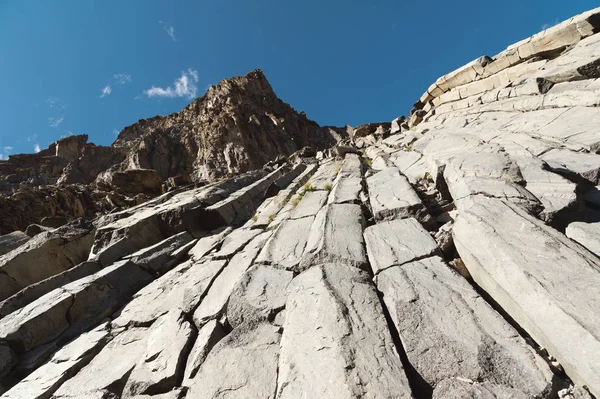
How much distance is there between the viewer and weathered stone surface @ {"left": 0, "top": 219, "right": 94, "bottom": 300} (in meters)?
5.58

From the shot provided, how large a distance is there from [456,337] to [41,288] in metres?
6.30

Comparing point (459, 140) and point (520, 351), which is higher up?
point (459, 140)

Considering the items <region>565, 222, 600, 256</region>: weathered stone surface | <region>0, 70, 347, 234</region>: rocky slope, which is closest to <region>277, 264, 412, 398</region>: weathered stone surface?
<region>565, 222, 600, 256</region>: weathered stone surface

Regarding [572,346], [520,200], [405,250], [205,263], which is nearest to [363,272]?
[405,250]

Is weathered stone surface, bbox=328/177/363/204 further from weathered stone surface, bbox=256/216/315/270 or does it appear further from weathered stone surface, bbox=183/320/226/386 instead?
weathered stone surface, bbox=183/320/226/386

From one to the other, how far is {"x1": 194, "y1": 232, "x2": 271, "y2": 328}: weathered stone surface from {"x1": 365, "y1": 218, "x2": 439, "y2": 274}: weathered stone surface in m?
1.83

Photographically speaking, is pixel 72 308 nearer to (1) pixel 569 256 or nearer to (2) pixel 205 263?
(2) pixel 205 263

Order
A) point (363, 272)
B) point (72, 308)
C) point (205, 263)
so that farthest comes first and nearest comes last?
point (205, 263), point (72, 308), point (363, 272)

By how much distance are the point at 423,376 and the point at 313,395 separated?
722 millimetres

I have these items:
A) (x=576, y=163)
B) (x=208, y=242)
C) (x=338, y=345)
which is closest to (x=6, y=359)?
(x=208, y=242)

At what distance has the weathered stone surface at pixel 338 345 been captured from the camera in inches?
71.1

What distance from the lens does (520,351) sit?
180 cm

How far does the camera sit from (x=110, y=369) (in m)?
3.04

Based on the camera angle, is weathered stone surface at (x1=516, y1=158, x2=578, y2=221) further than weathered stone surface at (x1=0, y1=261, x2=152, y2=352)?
No
